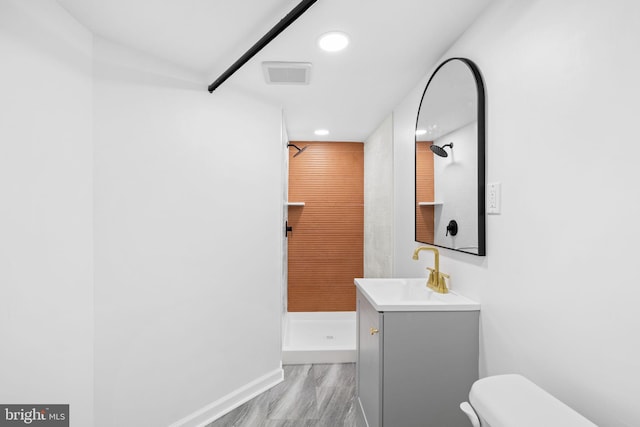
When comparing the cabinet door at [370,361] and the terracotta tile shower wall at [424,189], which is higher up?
the terracotta tile shower wall at [424,189]

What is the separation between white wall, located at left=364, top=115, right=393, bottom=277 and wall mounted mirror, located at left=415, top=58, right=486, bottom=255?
0.84 metres

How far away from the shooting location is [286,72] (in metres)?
2.11

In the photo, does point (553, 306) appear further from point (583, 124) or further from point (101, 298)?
point (101, 298)

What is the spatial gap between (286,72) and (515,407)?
2.03 meters

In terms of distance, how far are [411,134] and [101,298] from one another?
2256mm

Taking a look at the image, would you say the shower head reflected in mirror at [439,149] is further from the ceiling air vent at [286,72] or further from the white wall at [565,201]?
the ceiling air vent at [286,72]

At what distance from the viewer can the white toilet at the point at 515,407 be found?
86 centimetres

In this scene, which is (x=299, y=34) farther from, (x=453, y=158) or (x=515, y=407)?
(x=515, y=407)

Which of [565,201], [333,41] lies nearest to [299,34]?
[333,41]

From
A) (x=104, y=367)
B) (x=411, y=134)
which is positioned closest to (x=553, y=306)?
(x=411, y=134)

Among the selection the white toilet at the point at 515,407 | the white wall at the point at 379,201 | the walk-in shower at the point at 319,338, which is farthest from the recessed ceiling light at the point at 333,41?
the walk-in shower at the point at 319,338

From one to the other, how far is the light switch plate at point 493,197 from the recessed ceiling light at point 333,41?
1.06 m

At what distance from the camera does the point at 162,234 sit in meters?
1.97

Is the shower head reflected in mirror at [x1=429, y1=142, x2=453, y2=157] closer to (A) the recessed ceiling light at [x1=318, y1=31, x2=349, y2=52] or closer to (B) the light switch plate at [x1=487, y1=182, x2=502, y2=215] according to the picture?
(B) the light switch plate at [x1=487, y1=182, x2=502, y2=215]
